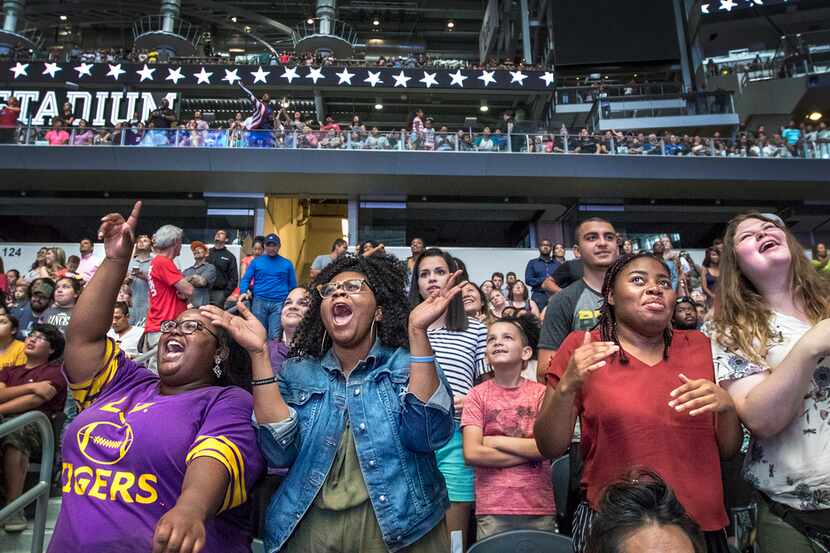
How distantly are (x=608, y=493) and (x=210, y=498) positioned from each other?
1.17 m

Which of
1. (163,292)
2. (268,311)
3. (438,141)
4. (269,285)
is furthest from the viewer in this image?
(438,141)

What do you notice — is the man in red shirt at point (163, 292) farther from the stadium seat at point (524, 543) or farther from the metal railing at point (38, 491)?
the stadium seat at point (524, 543)

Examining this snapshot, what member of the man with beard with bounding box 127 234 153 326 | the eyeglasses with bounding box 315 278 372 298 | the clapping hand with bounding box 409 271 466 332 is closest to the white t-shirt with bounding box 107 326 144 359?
the man with beard with bounding box 127 234 153 326

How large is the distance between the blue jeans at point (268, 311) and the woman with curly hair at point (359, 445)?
4.97 m

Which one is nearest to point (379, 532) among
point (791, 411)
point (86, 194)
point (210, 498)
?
point (210, 498)

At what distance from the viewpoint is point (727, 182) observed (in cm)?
1731

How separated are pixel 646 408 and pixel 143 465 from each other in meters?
1.74

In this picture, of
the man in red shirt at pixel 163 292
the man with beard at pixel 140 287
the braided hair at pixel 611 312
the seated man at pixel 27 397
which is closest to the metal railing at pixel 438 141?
the man with beard at pixel 140 287

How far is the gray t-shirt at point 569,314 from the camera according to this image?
3.30 m

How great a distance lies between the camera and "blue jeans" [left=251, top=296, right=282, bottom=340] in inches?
280

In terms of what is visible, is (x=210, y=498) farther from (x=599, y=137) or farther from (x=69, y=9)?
(x=69, y=9)

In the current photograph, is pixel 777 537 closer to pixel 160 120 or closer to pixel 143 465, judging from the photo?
pixel 143 465

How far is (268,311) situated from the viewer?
7219 mm

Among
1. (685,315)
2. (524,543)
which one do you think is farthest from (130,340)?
(685,315)
